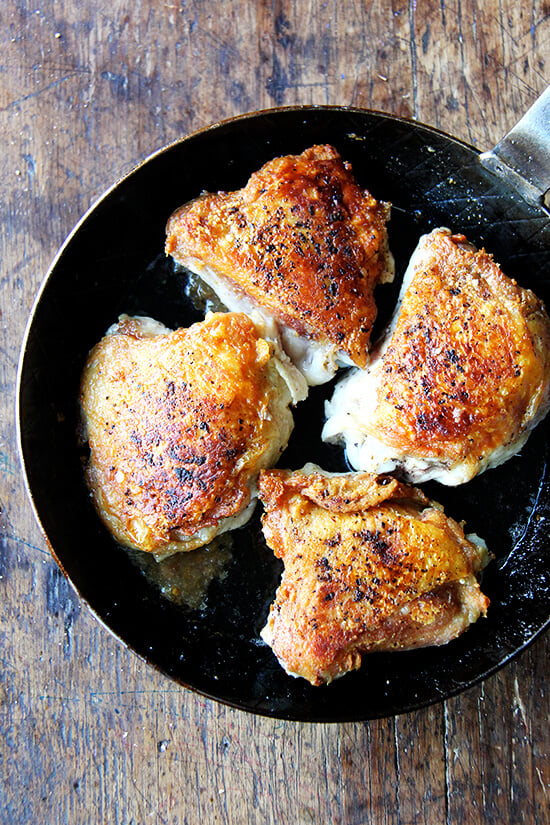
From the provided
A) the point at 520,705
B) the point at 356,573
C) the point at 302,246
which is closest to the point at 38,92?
the point at 302,246

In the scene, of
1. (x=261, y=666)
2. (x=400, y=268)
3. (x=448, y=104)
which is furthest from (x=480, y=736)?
(x=448, y=104)

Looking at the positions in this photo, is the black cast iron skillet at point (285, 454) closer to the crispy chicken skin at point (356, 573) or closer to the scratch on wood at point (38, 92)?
the crispy chicken skin at point (356, 573)

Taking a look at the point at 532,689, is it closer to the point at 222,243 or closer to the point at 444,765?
the point at 444,765

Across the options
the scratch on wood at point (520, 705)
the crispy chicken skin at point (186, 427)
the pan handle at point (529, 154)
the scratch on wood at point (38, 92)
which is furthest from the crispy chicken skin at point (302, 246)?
the scratch on wood at point (520, 705)

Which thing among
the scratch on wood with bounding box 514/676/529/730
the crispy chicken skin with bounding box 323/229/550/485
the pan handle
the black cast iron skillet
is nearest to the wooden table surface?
the scratch on wood with bounding box 514/676/529/730

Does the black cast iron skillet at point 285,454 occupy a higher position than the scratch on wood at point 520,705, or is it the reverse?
the black cast iron skillet at point 285,454

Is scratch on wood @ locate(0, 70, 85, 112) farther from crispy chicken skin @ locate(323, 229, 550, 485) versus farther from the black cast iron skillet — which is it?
crispy chicken skin @ locate(323, 229, 550, 485)
